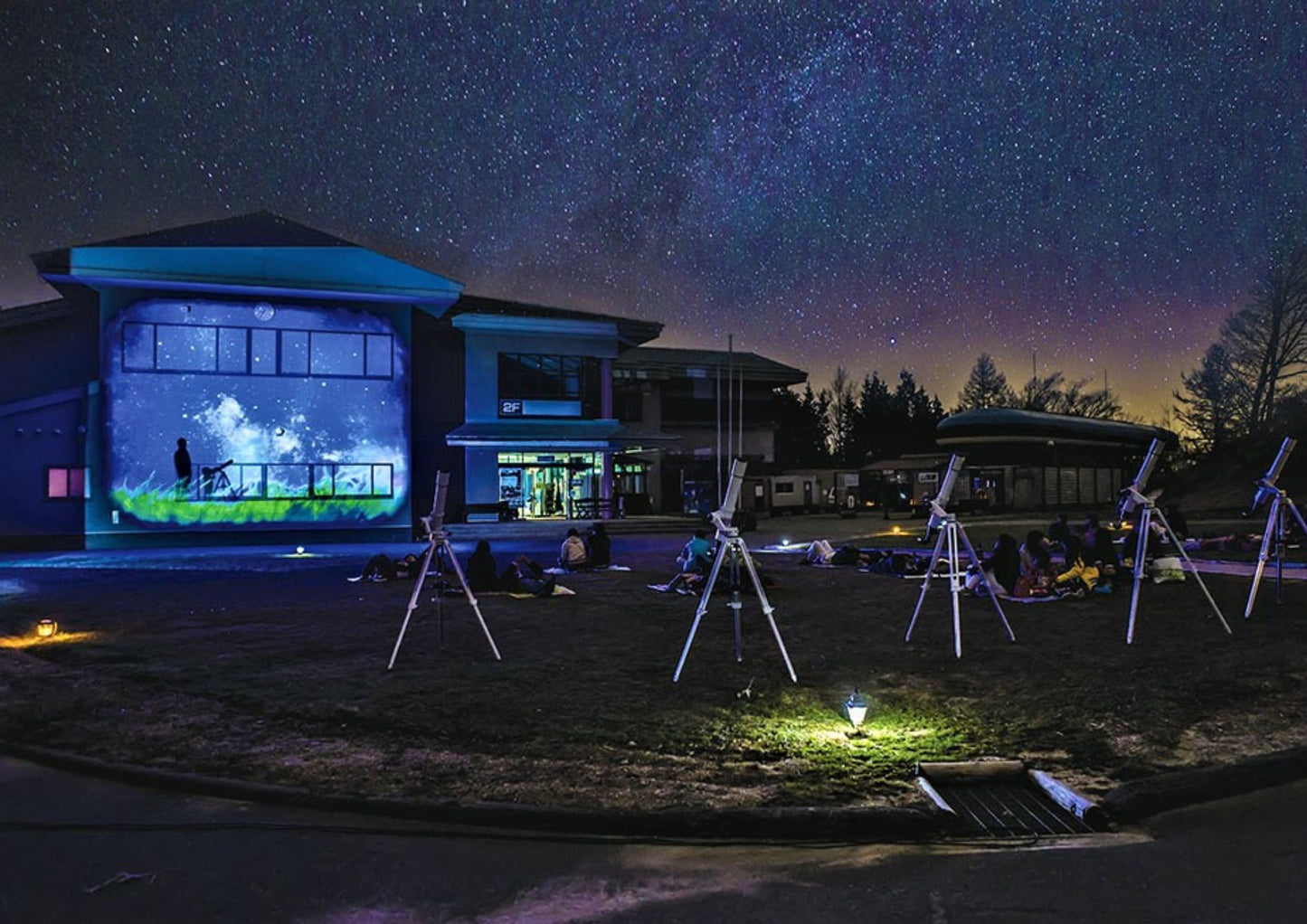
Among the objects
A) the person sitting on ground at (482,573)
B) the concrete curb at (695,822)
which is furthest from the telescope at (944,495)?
the person sitting on ground at (482,573)

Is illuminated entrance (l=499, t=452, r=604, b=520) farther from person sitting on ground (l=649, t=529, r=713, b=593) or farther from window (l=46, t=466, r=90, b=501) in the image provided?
person sitting on ground (l=649, t=529, r=713, b=593)

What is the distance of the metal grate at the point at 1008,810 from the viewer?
15.4 feet

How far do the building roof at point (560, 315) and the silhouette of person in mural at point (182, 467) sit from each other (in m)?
12.4

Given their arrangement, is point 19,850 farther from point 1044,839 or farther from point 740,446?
point 740,446

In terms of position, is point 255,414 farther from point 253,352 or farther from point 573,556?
point 573,556

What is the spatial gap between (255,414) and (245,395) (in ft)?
2.77

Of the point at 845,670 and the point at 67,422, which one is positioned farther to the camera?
the point at 67,422

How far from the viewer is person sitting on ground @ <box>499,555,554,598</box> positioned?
15.2m

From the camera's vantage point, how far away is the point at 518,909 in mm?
3748

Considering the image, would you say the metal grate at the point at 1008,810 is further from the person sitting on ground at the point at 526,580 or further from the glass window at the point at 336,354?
the glass window at the point at 336,354

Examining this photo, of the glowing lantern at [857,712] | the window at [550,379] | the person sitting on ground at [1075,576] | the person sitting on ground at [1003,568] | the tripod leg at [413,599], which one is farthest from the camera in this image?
the window at [550,379]

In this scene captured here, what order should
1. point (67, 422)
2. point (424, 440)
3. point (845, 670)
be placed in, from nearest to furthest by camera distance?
1. point (845, 670)
2. point (67, 422)
3. point (424, 440)

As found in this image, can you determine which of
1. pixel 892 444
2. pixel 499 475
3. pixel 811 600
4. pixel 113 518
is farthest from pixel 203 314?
pixel 892 444

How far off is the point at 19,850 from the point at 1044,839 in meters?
5.74
